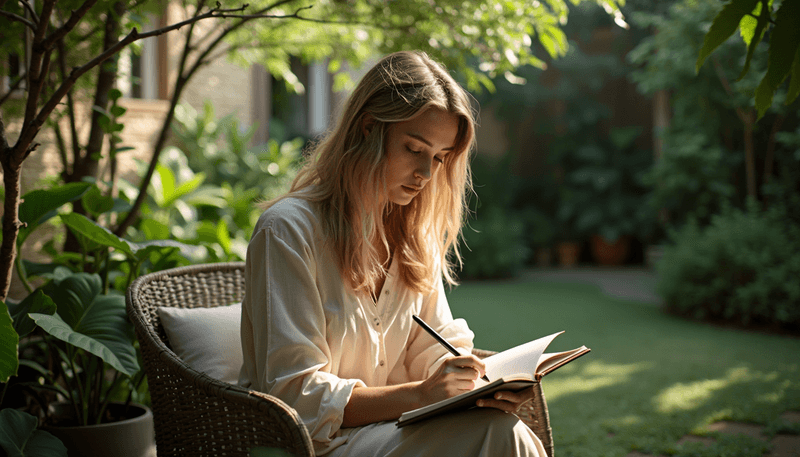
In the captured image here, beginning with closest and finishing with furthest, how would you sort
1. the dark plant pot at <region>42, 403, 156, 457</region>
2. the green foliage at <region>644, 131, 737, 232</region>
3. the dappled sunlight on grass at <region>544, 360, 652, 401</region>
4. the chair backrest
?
1. the chair backrest
2. the dark plant pot at <region>42, 403, 156, 457</region>
3. the dappled sunlight on grass at <region>544, 360, 652, 401</region>
4. the green foliage at <region>644, 131, 737, 232</region>

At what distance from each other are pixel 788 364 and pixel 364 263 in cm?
347

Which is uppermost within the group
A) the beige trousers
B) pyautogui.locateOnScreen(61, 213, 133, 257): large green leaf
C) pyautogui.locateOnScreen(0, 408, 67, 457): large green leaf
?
pyautogui.locateOnScreen(61, 213, 133, 257): large green leaf

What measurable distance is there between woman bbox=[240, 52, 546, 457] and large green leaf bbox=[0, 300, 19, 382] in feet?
1.51

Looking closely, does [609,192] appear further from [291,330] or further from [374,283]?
[291,330]

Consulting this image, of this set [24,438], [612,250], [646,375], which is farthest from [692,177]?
[24,438]

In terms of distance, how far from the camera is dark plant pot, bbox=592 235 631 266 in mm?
8867

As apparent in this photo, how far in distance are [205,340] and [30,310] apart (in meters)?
0.47

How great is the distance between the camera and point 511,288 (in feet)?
23.1

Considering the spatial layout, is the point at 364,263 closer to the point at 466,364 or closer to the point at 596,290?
the point at 466,364

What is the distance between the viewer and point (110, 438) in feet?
5.79

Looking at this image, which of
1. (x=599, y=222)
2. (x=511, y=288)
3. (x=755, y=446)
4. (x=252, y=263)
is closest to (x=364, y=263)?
(x=252, y=263)

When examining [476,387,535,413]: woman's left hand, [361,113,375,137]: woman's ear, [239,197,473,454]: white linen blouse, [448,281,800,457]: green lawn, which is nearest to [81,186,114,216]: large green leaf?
[239,197,473,454]: white linen blouse

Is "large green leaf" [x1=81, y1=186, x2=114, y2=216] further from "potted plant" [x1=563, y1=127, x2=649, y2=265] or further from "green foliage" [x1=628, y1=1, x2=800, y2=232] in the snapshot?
"potted plant" [x1=563, y1=127, x2=649, y2=265]

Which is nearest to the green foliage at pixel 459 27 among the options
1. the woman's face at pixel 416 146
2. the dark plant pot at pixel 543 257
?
the woman's face at pixel 416 146
